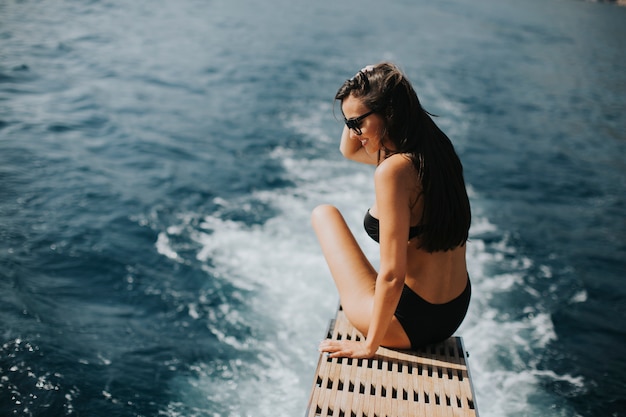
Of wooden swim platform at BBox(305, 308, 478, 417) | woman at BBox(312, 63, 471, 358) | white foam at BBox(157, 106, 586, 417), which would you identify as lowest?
white foam at BBox(157, 106, 586, 417)

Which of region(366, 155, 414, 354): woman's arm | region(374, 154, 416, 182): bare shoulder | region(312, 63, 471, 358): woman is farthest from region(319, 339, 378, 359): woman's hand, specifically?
region(374, 154, 416, 182): bare shoulder

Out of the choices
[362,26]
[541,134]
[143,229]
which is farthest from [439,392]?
[362,26]

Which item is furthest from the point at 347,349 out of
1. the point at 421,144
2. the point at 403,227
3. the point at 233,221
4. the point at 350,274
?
the point at 233,221

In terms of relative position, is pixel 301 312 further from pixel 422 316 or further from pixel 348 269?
pixel 422 316

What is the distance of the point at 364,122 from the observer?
282 cm

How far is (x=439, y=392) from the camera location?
2748mm

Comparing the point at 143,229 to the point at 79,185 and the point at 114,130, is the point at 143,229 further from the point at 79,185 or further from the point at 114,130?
the point at 114,130

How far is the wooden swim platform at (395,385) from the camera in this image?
8.57ft

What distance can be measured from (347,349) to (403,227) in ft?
2.61

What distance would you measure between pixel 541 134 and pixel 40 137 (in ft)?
32.2

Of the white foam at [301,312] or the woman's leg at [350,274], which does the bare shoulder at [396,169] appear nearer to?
the woman's leg at [350,274]

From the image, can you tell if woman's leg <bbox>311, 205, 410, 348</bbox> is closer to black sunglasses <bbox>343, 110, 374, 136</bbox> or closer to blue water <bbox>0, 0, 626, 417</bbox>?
black sunglasses <bbox>343, 110, 374, 136</bbox>

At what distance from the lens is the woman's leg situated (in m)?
3.03

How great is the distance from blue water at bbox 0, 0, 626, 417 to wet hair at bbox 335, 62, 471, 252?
2102 millimetres
